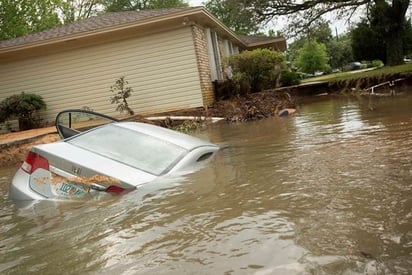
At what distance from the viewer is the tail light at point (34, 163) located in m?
4.11

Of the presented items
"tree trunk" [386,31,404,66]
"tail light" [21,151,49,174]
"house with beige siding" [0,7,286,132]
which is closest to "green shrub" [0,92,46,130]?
"house with beige siding" [0,7,286,132]

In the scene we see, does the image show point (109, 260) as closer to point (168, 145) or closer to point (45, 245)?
point (45, 245)

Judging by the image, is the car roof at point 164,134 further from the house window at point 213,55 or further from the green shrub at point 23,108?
the house window at point 213,55

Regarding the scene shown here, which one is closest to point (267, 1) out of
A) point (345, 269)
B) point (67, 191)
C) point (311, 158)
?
point (311, 158)

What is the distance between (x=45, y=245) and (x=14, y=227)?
84 cm

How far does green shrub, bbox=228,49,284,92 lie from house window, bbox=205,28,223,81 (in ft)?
3.11

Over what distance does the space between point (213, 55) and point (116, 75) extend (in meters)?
4.16

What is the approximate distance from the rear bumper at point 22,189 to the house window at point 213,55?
13.4 m

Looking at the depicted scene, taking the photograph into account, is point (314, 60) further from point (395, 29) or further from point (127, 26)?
point (127, 26)

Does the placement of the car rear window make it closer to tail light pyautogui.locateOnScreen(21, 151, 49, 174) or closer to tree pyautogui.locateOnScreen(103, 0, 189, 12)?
tail light pyautogui.locateOnScreen(21, 151, 49, 174)

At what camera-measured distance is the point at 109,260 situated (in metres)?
2.66

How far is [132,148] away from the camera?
173 inches

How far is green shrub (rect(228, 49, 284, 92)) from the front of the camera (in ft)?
53.5

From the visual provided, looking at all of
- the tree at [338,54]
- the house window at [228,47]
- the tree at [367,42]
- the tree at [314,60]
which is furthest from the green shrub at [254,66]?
the tree at [338,54]
